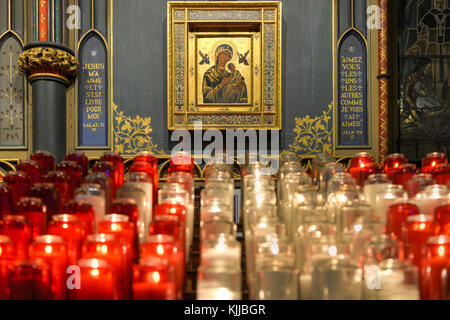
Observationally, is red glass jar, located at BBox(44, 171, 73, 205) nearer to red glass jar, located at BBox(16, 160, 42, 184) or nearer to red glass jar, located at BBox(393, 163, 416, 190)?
red glass jar, located at BBox(16, 160, 42, 184)

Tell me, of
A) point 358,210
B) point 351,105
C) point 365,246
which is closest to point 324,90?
point 351,105

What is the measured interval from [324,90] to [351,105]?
9.4 inches

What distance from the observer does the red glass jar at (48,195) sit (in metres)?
2.92

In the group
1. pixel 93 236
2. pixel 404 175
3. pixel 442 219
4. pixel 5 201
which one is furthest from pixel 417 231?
pixel 5 201

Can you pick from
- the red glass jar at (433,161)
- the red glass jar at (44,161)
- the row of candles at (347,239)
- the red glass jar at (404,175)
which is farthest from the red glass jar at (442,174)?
the red glass jar at (44,161)

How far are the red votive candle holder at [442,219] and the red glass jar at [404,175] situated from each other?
2.88 ft

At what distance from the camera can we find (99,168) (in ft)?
11.2

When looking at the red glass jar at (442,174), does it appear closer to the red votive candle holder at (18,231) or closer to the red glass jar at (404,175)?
the red glass jar at (404,175)

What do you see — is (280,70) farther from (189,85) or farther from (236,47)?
(189,85)

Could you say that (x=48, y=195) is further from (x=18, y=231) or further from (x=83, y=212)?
(x=18, y=231)
